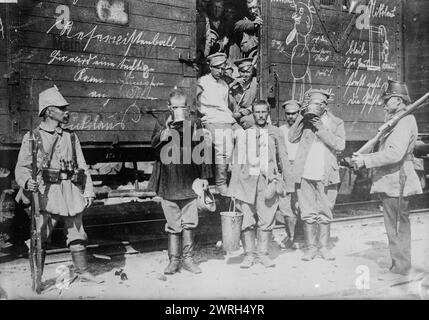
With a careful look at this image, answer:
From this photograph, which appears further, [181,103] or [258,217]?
[258,217]

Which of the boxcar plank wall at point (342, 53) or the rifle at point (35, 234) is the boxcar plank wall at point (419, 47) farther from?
the rifle at point (35, 234)

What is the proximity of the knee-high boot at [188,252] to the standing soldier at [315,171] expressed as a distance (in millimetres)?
1381

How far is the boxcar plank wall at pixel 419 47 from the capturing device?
8898mm

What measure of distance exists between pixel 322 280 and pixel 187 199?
1623 millimetres

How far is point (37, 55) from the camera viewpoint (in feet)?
16.6

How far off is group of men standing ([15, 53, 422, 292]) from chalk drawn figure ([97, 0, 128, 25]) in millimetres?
1290

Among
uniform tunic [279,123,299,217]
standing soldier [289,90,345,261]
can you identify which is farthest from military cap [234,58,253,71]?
standing soldier [289,90,345,261]

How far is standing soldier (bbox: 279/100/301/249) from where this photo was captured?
19.3 ft

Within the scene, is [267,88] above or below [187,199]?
above

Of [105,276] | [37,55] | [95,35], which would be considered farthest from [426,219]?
[37,55]

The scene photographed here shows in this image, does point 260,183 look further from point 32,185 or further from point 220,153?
point 32,185

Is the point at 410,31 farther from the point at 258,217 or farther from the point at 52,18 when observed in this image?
the point at 52,18

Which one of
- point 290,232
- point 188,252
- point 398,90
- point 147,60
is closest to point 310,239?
point 290,232

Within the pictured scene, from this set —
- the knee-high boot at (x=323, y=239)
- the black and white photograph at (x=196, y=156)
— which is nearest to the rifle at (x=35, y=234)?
the black and white photograph at (x=196, y=156)
